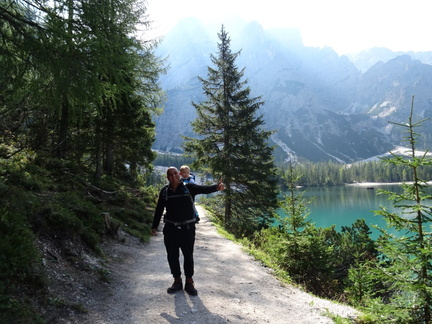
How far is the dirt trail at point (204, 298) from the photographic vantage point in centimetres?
467

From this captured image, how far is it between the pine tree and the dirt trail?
1104 cm

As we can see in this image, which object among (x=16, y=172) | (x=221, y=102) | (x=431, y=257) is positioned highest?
(x=221, y=102)

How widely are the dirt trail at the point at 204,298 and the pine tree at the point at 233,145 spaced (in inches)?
435

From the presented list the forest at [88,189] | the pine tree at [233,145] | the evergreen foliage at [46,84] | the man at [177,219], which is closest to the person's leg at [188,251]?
the man at [177,219]

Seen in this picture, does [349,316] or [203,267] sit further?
[203,267]

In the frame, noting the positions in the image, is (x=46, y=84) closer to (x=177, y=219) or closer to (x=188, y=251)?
(x=177, y=219)

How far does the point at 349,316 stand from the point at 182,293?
132 inches

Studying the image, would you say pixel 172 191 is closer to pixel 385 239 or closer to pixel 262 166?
pixel 385 239

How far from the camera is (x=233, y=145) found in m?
20.5

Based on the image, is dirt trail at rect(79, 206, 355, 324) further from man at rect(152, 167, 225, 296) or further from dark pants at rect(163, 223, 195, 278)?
dark pants at rect(163, 223, 195, 278)

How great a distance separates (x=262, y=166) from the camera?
2084cm

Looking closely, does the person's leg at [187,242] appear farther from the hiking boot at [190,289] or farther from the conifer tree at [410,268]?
the conifer tree at [410,268]

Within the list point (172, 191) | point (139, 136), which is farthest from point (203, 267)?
point (139, 136)

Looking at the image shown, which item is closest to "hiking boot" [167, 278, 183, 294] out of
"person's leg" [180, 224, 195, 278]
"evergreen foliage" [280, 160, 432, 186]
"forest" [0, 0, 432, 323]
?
"person's leg" [180, 224, 195, 278]
